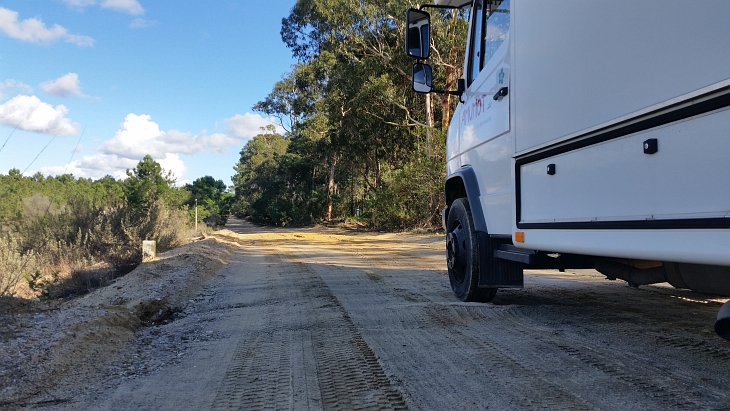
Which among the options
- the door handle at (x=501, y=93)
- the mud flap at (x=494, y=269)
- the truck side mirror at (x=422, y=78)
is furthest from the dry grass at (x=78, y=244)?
the door handle at (x=501, y=93)

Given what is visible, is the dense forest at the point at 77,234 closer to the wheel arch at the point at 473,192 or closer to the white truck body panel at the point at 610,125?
the wheel arch at the point at 473,192

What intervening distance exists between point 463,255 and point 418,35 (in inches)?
96.8

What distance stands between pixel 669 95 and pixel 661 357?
1.99m

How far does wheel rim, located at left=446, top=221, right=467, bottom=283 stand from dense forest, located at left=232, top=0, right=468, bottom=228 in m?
16.3

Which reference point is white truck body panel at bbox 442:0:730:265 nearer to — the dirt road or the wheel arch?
the wheel arch

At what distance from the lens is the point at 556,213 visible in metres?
3.48

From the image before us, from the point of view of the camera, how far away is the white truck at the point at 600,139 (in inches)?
86.8

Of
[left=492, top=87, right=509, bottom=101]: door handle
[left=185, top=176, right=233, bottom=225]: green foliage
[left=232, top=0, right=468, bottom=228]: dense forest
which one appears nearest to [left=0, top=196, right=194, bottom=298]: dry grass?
[left=492, top=87, right=509, bottom=101]: door handle

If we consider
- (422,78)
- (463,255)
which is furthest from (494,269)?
(422,78)

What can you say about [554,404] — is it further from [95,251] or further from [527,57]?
[95,251]

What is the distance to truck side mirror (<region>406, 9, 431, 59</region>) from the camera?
17.3ft

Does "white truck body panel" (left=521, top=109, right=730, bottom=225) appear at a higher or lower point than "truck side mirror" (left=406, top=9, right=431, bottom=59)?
lower

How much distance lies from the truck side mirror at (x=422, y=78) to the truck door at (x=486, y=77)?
431 mm

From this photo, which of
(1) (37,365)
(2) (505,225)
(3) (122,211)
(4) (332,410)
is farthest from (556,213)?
(3) (122,211)
